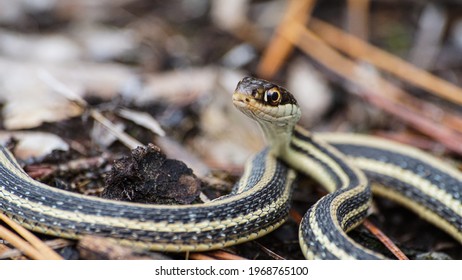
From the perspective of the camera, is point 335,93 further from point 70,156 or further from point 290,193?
point 70,156

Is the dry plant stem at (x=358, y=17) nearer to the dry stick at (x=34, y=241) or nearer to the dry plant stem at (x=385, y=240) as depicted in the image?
the dry plant stem at (x=385, y=240)

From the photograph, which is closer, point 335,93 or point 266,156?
point 266,156

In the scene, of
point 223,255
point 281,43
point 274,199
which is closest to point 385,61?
point 281,43

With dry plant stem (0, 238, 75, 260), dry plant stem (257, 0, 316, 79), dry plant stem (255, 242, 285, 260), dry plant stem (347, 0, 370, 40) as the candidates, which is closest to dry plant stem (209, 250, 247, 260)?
dry plant stem (255, 242, 285, 260)

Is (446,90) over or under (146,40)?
over

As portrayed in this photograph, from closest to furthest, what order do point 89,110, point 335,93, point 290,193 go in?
point 290,193 → point 89,110 → point 335,93

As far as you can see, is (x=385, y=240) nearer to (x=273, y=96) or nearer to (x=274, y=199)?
(x=274, y=199)
